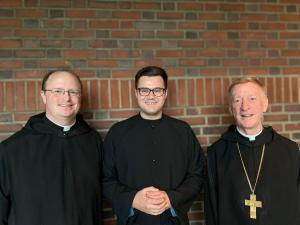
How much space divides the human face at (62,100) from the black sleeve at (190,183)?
0.91 m

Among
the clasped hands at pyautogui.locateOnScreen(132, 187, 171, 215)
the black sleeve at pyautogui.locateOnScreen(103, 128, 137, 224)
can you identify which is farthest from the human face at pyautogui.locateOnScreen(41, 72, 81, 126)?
the clasped hands at pyautogui.locateOnScreen(132, 187, 171, 215)

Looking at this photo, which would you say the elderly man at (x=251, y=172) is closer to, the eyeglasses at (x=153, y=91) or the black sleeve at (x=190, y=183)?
the black sleeve at (x=190, y=183)

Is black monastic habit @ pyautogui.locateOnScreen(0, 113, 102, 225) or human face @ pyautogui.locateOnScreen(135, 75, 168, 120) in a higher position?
human face @ pyautogui.locateOnScreen(135, 75, 168, 120)

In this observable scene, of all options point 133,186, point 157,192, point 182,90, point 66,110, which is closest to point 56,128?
point 66,110

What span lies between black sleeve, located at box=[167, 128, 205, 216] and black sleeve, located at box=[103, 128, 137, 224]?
304mm

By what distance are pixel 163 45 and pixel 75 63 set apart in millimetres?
829

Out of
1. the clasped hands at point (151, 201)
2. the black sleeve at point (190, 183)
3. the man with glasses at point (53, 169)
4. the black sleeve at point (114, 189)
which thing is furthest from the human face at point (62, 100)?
the black sleeve at point (190, 183)

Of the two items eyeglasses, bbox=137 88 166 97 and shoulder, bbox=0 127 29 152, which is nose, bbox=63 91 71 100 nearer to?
shoulder, bbox=0 127 29 152

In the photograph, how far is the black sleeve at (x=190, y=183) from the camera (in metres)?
2.43

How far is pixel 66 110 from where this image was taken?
2.45 metres

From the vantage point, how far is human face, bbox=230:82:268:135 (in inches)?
101

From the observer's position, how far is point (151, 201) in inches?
91.3

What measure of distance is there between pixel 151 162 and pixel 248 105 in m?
0.85

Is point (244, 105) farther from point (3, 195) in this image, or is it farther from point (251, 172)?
point (3, 195)
